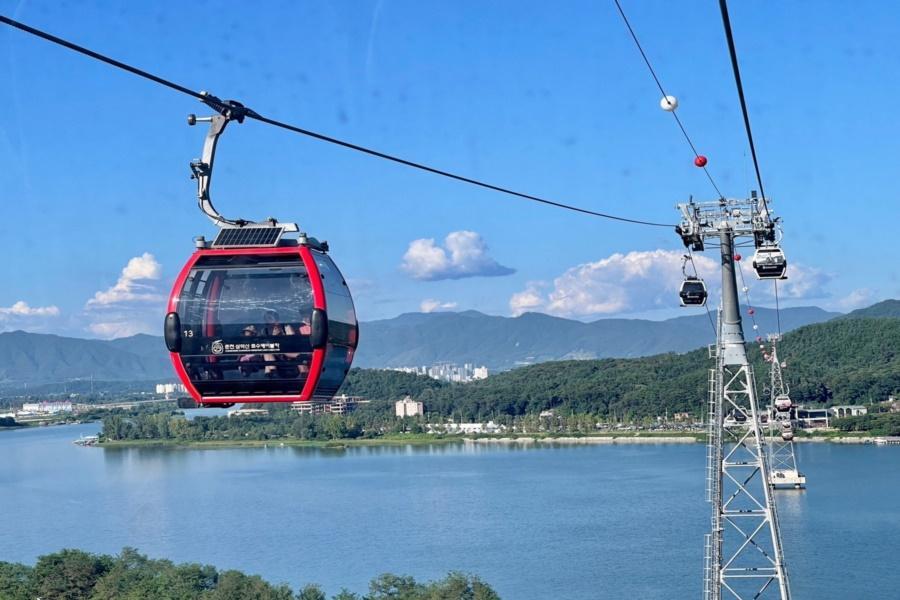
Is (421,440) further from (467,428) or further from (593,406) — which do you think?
(593,406)

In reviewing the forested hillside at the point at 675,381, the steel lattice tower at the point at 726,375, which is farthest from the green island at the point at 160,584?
the forested hillside at the point at 675,381

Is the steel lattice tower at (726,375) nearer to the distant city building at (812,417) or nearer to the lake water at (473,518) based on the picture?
the lake water at (473,518)

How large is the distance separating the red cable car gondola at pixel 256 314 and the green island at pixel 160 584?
894 centimetres

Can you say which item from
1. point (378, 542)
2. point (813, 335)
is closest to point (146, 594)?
point (378, 542)

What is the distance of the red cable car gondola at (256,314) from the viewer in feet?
13.3

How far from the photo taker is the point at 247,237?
13.5 feet

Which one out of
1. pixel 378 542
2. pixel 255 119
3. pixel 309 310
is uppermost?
pixel 255 119

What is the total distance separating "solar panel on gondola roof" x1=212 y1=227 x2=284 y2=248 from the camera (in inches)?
160

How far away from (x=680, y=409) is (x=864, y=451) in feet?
49.3

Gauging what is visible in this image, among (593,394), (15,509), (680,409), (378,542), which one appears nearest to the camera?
(378,542)

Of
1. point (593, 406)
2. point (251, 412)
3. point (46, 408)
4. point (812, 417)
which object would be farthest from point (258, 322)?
point (46, 408)

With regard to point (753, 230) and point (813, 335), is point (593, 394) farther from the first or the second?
point (753, 230)

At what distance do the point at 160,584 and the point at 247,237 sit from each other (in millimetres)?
11113

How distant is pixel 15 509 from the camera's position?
99.2 ft
